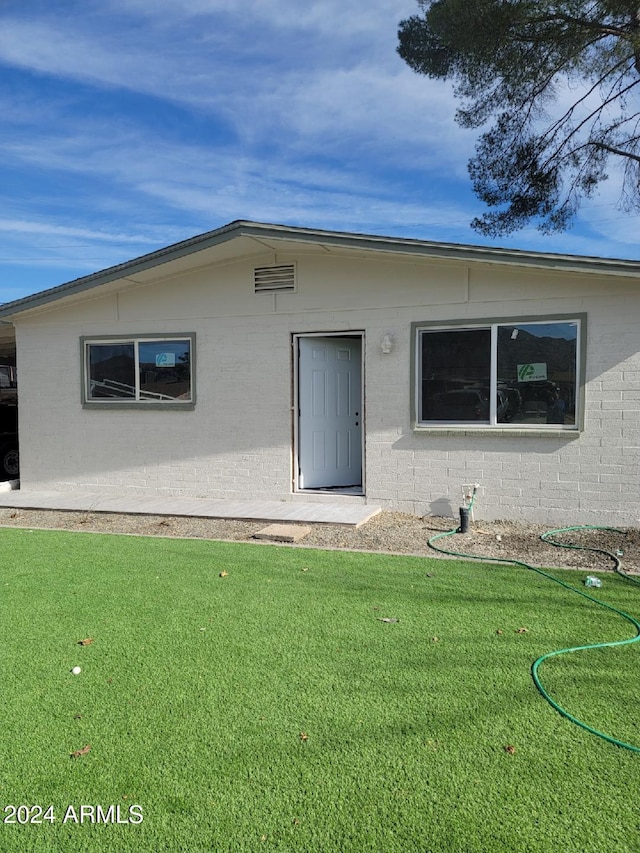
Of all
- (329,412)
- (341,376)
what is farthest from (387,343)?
(329,412)

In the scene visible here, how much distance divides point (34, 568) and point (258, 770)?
390 centimetres

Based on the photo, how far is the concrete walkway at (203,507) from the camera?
7688mm

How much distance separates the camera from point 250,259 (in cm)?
866

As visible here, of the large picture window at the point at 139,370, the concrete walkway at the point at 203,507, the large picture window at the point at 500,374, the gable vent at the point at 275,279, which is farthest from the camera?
the large picture window at the point at 139,370

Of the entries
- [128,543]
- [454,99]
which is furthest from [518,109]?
[128,543]

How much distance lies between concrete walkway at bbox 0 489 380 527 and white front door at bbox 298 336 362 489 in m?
0.73

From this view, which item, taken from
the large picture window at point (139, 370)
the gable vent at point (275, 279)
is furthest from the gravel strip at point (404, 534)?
the gable vent at point (275, 279)

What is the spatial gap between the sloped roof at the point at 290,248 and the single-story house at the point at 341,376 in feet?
0.07

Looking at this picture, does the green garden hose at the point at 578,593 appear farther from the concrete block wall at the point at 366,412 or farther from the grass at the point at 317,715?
the concrete block wall at the point at 366,412

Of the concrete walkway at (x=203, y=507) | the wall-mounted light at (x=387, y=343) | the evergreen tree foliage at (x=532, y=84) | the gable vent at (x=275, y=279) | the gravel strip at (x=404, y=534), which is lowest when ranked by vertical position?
the gravel strip at (x=404, y=534)

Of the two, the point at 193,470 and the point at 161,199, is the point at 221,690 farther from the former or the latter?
the point at 161,199

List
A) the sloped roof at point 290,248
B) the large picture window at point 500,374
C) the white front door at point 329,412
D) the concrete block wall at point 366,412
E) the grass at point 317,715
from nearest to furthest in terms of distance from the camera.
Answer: the grass at point 317,715
the sloped roof at point 290,248
the concrete block wall at point 366,412
the large picture window at point 500,374
the white front door at point 329,412

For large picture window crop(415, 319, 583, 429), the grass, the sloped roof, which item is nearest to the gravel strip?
the grass

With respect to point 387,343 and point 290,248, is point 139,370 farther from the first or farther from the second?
point 387,343
